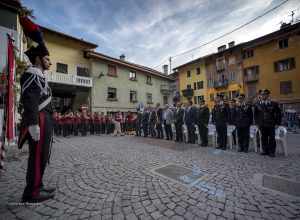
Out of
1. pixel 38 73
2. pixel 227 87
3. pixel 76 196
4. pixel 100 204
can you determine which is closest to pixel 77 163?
pixel 76 196

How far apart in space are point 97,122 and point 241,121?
36.3 feet

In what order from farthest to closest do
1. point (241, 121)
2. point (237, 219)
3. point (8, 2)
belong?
point (8, 2), point (241, 121), point (237, 219)

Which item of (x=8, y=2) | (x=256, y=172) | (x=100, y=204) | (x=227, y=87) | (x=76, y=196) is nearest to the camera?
(x=100, y=204)

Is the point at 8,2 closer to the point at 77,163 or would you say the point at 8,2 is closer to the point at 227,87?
the point at 77,163

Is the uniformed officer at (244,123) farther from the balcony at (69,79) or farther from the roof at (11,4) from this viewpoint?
the balcony at (69,79)

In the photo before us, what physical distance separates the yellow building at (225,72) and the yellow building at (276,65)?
42.2 inches

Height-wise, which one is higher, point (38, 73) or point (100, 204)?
point (38, 73)

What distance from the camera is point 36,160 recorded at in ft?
7.95

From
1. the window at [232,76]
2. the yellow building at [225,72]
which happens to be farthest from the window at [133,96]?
the window at [232,76]

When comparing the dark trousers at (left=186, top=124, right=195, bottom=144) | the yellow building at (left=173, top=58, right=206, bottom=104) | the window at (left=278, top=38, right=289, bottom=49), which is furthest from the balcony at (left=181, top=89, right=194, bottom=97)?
the dark trousers at (left=186, top=124, right=195, bottom=144)

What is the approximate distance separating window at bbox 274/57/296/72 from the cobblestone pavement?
2592cm

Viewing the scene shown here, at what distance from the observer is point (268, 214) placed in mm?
2145

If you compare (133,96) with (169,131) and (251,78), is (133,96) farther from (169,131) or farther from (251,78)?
(251,78)

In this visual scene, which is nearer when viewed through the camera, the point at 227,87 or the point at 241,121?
the point at 241,121
